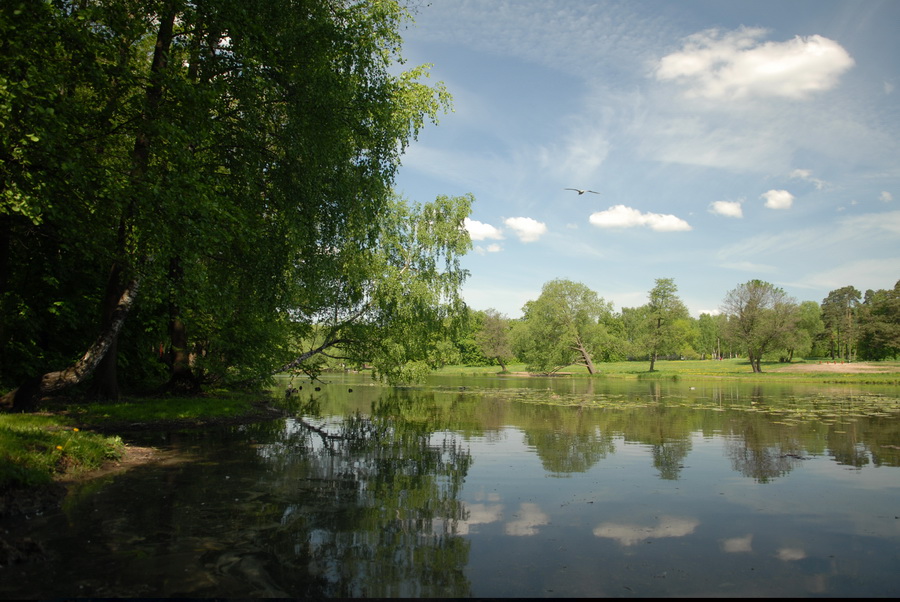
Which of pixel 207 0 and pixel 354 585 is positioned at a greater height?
pixel 207 0

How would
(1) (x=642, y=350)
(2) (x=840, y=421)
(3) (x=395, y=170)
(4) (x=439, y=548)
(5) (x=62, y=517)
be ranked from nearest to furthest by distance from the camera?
(4) (x=439, y=548) → (5) (x=62, y=517) → (3) (x=395, y=170) → (2) (x=840, y=421) → (1) (x=642, y=350)

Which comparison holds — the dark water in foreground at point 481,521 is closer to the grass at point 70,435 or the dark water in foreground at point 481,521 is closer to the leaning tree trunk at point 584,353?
the grass at point 70,435

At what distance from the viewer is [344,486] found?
36.7 ft

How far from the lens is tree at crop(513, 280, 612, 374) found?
8025 cm

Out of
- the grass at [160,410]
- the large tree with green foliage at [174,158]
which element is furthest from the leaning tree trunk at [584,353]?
the large tree with green foliage at [174,158]

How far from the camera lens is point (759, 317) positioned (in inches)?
3066

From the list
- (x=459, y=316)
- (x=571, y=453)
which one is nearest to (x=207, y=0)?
(x=571, y=453)

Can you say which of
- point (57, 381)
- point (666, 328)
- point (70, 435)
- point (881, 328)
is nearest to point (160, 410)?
point (57, 381)

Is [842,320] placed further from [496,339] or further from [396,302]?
[396,302]

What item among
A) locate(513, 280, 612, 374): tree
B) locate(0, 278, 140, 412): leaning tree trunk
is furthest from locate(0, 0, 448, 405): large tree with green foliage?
locate(513, 280, 612, 374): tree

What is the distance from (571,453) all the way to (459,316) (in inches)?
849

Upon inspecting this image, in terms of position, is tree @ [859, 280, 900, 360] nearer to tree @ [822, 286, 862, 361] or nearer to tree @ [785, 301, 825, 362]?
tree @ [822, 286, 862, 361]

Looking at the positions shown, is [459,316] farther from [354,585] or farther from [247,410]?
[354,585]

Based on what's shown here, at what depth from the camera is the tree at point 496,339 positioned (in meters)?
102
